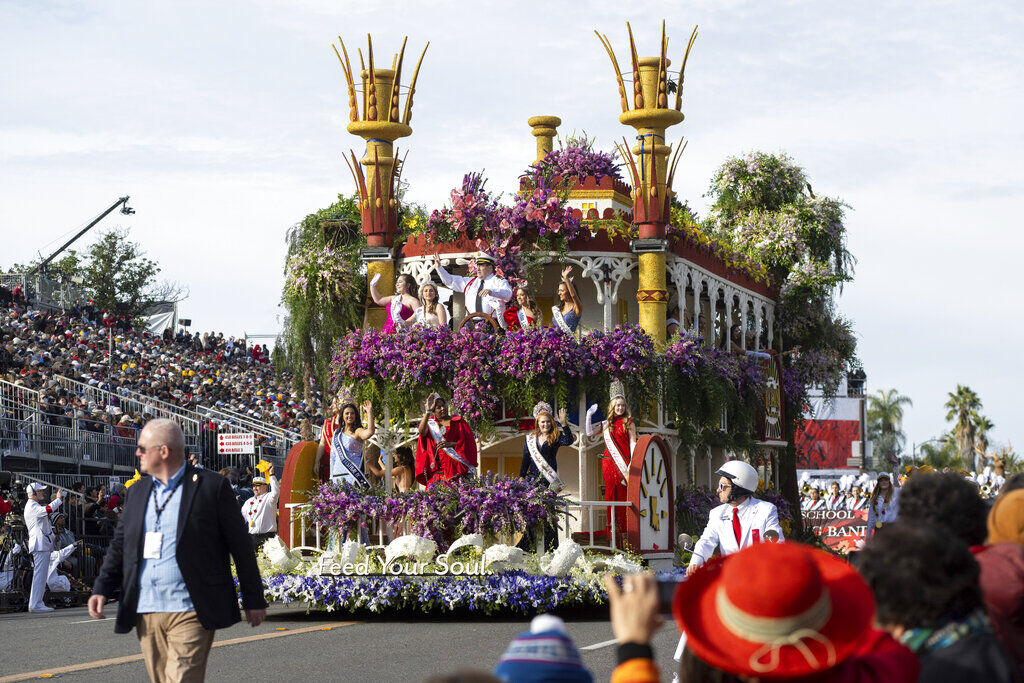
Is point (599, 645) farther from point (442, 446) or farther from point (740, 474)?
point (442, 446)

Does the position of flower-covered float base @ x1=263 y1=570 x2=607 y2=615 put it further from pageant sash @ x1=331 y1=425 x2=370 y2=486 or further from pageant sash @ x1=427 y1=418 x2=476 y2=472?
pageant sash @ x1=427 y1=418 x2=476 y2=472

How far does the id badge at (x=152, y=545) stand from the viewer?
23.4ft

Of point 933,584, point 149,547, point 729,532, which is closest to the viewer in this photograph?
point 933,584

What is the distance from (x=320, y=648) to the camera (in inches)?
485

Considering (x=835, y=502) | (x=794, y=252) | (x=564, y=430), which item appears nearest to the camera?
(x=564, y=430)

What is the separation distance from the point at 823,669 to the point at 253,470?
90.3ft

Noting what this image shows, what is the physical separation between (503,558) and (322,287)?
6.50 metres

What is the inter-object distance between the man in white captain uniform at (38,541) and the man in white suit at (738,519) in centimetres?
1187

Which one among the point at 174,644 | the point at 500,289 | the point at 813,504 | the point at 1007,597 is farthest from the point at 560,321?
the point at 813,504

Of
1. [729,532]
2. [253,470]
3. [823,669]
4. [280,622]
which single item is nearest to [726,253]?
[280,622]

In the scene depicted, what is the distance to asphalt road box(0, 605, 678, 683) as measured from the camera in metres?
10.6

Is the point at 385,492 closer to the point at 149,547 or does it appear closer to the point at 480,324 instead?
the point at 480,324

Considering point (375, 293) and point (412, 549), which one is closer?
point (412, 549)

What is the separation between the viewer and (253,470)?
3009 cm
